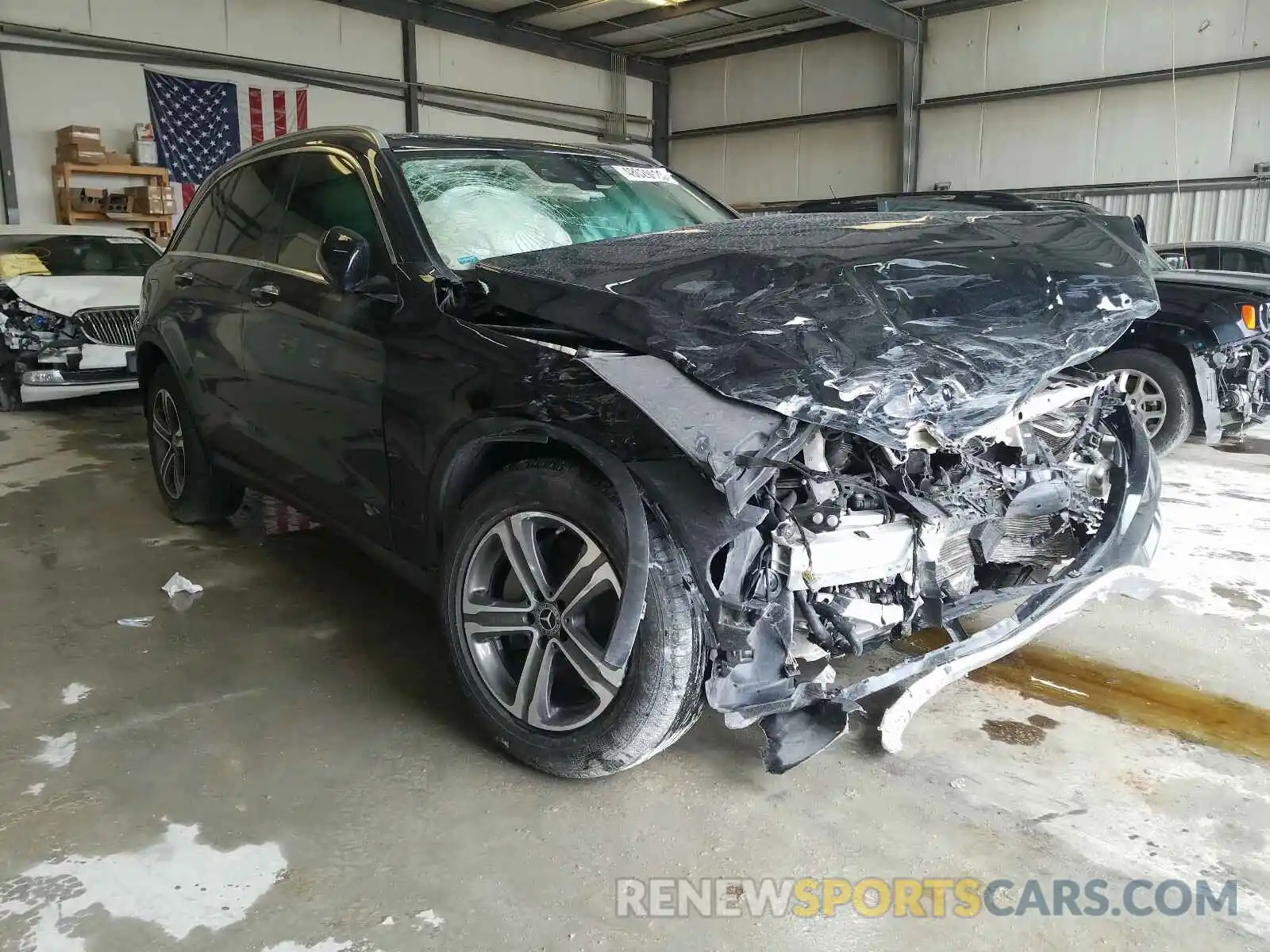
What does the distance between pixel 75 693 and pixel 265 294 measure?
1.40 meters

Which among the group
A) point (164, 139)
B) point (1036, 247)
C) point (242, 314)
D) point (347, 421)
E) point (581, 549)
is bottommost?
point (581, 549)

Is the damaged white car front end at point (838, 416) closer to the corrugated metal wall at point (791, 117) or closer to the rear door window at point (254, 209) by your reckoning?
the rear door window at point (254, 209)

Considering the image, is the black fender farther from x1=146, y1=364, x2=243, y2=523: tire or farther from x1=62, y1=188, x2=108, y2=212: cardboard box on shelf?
x1=62, y1=188, x2=108, y2=212: cardboard box on shelf

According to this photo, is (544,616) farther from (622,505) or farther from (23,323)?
(23,323)

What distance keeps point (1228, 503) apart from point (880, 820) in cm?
387

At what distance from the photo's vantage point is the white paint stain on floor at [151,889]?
1812 mm

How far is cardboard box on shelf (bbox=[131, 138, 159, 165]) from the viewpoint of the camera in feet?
34.6

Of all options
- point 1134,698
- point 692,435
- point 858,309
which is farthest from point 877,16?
point 692,435

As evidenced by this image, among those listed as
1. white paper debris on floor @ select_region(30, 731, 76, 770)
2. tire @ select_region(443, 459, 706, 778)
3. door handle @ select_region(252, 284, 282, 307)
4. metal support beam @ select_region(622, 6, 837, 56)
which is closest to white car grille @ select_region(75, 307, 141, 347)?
door handle @ select_region(252, 284, 282, 307)

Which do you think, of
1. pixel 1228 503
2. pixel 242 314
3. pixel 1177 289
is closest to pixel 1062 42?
pixel 1177 289

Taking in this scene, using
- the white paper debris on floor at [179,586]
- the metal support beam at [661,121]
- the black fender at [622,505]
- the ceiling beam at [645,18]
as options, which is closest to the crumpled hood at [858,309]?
the black fender at [622,505]

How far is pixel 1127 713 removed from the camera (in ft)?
8.79

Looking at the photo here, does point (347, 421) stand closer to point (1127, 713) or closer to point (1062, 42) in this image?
point (1127, 713)

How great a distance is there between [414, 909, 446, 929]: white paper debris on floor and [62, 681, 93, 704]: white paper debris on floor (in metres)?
1.51
